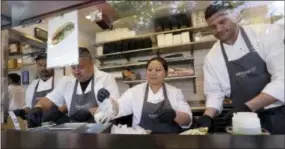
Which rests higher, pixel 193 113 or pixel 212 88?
pixel 212 88

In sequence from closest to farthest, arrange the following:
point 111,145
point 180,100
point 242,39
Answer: point 111,145 → point 242,39 → point 180,100

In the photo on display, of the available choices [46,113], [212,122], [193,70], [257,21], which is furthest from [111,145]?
[193,70]

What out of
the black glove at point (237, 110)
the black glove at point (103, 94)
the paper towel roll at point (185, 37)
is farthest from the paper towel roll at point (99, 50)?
the black glove at point (237, 110)

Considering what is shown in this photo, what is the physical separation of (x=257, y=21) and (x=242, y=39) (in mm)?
159

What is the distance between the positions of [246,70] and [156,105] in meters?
0.51

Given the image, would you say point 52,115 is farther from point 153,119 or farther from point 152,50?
point 152,50

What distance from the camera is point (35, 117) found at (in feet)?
3.29

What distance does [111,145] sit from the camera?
1.40ft

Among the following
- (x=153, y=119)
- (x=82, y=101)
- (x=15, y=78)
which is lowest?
(x=153, y=119)

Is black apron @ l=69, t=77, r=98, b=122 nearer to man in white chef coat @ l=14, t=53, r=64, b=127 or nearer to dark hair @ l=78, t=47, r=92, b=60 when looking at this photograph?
man in white chef coat @ l=14, t=53, r=64, b=127

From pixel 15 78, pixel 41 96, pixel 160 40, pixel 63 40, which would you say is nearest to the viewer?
pixel 63 40

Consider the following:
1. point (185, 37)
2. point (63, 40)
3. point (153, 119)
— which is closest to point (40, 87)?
point (63, 40)

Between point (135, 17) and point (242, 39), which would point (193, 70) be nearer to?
point (242, 39)

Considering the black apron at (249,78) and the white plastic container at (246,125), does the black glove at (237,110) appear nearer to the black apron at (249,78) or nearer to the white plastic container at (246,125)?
the black apron at (249,78)
